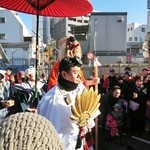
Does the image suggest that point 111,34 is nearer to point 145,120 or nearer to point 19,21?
point 145,120

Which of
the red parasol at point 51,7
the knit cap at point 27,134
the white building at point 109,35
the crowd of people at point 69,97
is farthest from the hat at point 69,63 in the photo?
the white building at point 109,35

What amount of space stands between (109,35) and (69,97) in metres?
25.4

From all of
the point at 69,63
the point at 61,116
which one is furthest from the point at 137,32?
the point at 61,116

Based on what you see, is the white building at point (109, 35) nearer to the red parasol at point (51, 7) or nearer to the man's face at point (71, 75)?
the red parasol at point (51, 7)

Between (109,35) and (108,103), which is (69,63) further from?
(109,35)

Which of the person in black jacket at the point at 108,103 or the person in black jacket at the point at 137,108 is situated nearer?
the person in black jacket at the point at 108,103

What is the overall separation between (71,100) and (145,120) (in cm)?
578

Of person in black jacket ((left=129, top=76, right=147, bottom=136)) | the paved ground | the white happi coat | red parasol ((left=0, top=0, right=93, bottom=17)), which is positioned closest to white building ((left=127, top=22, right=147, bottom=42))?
person in black jacket ((left=129, top=76, right=147, bottom=136))

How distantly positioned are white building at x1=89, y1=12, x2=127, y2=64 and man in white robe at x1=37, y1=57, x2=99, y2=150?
2424 centimetres

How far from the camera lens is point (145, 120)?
8.25 meters

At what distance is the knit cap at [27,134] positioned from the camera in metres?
1.07

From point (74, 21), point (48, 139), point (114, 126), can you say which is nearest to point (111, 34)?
point (114, 126)

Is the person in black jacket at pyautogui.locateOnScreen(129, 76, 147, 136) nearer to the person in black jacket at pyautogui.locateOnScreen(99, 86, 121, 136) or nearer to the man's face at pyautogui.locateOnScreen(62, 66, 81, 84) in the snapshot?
the person in black jacket at pyautogui.locateOnScreen(99, 86, 121, 136)

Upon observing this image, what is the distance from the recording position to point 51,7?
12.1 feet
